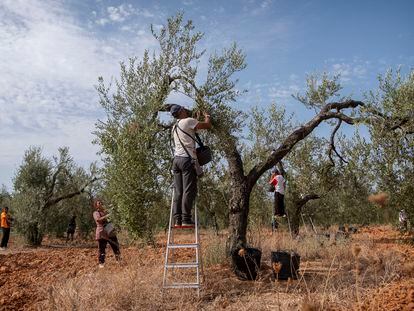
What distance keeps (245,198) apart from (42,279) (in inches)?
204

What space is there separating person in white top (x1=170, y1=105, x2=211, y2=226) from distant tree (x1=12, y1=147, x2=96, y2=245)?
57.1ft

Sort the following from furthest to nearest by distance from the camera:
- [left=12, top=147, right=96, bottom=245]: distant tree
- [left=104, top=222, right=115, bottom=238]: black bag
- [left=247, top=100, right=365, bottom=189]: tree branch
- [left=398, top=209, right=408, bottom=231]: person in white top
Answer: [left=12, top=147, right=96, bottom=245]: distant tree → [left=398, top=209, right=408, bottom=231]: person in white top → [left=104, top=222, right=115, bottom=238]: black bag → [left=247, top=100, right=365, bottom=189]: tree branch

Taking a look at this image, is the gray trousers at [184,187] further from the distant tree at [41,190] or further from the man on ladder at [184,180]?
the distant tree at [41,190]

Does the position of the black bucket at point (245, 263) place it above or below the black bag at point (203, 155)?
below

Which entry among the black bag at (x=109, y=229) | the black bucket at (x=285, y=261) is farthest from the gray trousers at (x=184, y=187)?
the black bag at (x=109, y=229)

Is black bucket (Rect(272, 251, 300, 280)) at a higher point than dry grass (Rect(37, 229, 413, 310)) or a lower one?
higher

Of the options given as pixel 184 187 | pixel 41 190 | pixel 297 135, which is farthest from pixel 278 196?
pixel 41 190

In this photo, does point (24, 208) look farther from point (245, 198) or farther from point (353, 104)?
point (353, 104)

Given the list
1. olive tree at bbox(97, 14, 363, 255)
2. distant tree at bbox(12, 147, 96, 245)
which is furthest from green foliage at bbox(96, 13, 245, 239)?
distant tree at bbox(12, 147, 96, 245)

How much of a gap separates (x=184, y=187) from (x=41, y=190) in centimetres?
1847

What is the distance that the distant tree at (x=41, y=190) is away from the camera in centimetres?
2266

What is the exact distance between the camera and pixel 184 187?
24.0 feet

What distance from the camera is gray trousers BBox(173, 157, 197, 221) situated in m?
7.22

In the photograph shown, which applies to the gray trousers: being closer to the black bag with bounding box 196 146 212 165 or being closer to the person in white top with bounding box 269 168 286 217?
the black bag with bounding box 196 146 212 165
